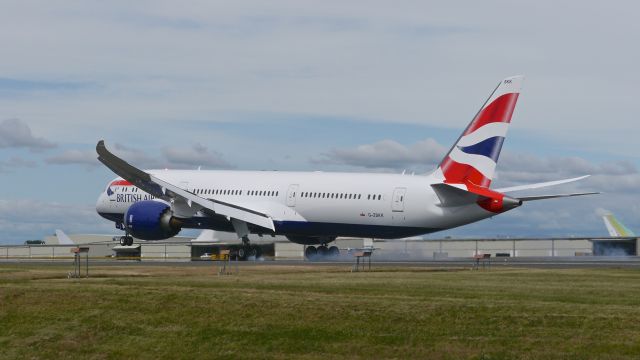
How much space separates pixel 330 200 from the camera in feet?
200

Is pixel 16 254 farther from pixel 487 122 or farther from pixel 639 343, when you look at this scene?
pixel 639 343

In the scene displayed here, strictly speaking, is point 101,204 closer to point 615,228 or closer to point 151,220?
point 151,220

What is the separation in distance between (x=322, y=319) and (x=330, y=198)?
30475 mm

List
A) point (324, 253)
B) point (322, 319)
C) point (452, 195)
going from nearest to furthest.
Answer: point (322, 319), point (452, 195), point (324, 253)

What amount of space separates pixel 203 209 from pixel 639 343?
127ft

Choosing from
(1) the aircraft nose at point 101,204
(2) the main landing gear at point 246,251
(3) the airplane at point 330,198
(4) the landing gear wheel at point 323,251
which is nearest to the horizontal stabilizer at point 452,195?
(3) the airplane at point 330,198

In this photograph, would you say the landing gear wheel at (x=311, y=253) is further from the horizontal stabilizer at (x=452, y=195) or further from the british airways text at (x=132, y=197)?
the horizontal stabilizer at (x=452, y=195)

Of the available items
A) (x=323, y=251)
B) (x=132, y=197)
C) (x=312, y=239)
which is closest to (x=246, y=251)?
(x=312, y=239)

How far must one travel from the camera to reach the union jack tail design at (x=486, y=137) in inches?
2197

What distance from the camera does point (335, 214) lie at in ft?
200

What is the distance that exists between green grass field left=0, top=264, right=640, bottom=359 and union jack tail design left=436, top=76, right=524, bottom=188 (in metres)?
15.9

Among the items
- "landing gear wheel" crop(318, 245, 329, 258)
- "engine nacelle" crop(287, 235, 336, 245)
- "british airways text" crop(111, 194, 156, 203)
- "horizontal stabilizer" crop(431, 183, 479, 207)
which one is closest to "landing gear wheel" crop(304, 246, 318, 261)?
"landing gear wheel" crop(318, 245, 329, 258)

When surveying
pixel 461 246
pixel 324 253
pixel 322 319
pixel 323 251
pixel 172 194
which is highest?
pixel 172 194

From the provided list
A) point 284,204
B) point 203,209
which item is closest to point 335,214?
point 284,204
